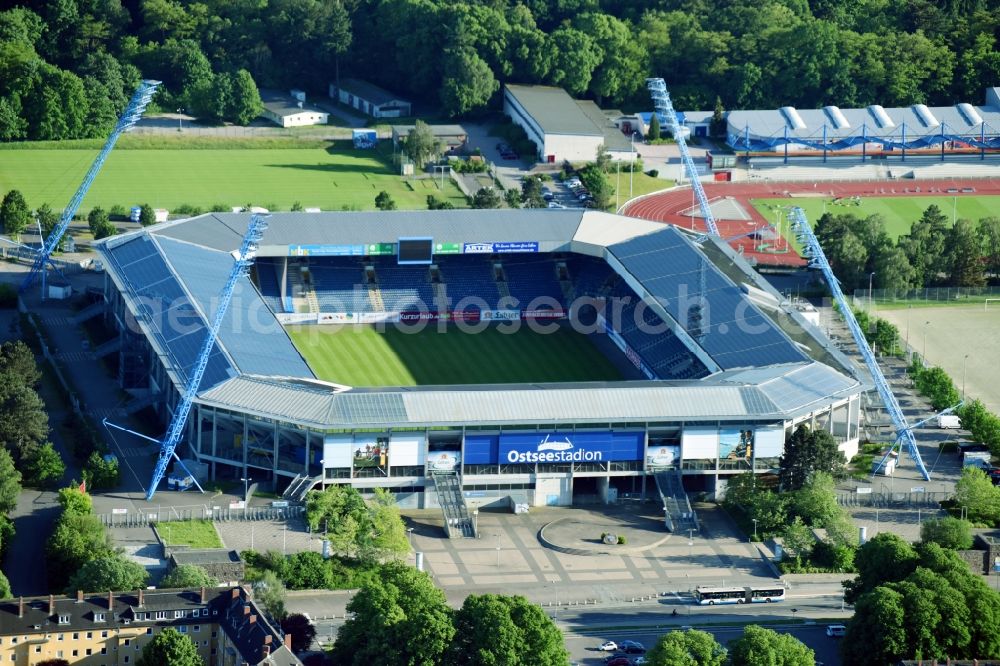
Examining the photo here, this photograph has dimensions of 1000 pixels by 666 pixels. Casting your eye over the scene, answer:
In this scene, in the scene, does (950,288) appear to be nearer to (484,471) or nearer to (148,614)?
(484,471)

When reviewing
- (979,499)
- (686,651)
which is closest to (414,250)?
(979,499)

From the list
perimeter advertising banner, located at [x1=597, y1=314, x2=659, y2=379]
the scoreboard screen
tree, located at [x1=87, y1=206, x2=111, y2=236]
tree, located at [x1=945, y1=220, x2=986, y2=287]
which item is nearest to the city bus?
perimeter advertising banner, located at [x1=597, y1=314, x2=659, y2=379]

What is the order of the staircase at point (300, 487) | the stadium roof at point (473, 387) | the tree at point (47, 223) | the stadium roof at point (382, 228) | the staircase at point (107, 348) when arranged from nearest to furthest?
1. the staircase at point (300, 487)
2. the stadium roof at point (473, 387)
3. the staircase at point (107, 348)
4. the stadium roof at point (382, 228)
5. the tree at point (47, 223)

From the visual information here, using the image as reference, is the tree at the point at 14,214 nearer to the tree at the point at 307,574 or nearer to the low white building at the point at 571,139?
the low white building at the point at 571,139

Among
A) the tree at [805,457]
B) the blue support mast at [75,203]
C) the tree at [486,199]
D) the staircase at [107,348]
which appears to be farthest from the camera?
the tree at [486,199]

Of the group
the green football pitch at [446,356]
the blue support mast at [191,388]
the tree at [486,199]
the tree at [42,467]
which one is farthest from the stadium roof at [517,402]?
the tree at [486,199]

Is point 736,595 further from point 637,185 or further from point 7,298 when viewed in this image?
point 637,185
